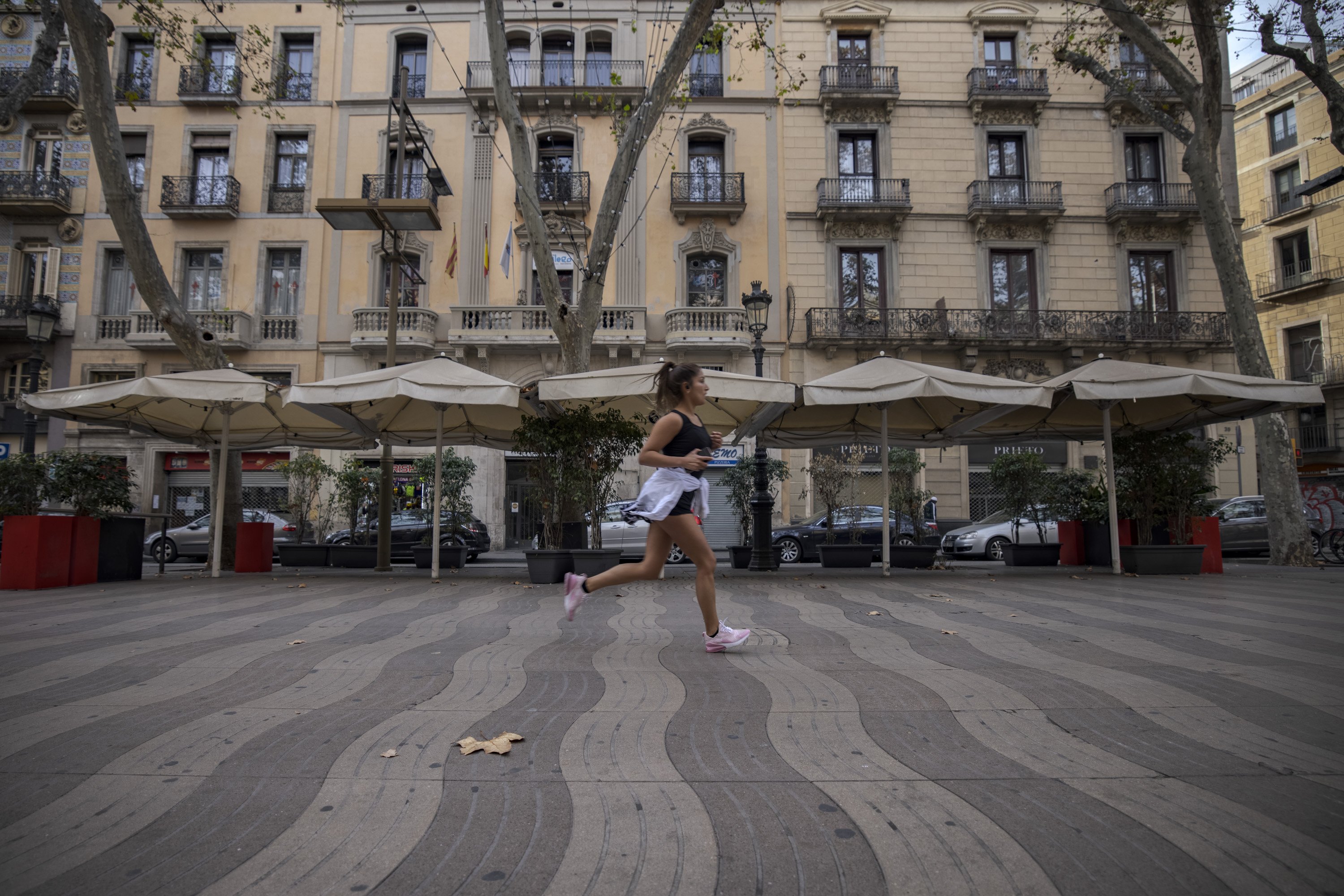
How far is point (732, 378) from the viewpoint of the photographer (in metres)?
8.85

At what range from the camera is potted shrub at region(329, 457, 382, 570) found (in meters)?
13.1

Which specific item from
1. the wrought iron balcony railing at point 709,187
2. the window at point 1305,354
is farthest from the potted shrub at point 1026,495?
the window at point 1305,354

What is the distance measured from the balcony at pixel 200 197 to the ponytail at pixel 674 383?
23595mm

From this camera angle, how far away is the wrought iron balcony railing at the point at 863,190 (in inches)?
905

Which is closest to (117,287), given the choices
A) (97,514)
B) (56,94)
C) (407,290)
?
(56,94)

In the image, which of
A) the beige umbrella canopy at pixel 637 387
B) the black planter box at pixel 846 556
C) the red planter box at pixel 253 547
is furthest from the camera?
the black planter box at pixel 846 556

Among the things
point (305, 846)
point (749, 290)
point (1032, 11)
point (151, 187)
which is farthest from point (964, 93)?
point (305, 846)

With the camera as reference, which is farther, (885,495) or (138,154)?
(138,154)

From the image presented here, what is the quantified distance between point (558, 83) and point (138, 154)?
43.8 ft

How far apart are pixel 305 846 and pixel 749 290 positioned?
2198 centimetres

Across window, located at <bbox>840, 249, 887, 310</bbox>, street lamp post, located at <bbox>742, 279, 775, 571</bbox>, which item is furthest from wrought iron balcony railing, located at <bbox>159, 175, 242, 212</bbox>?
window, located at <bbox>840, 249, 887, 310</bbox>

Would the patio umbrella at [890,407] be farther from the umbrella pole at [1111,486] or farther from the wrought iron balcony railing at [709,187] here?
the wrought iron balcony railing at [709,187]

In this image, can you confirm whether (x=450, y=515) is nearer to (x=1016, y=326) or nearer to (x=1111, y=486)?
(x=1111, y=486)

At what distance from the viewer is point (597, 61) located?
77.3ft
